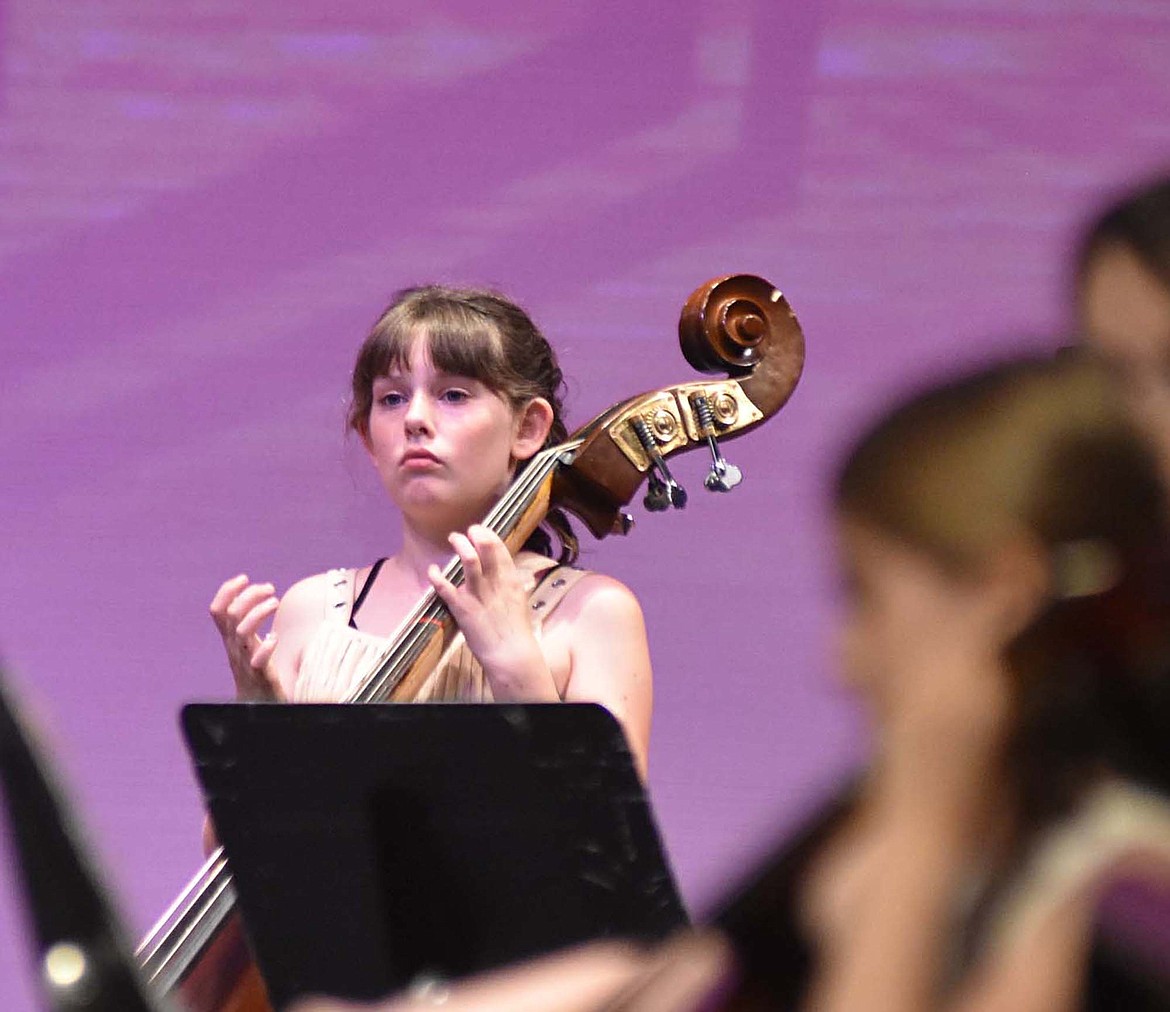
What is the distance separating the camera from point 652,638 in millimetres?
1768

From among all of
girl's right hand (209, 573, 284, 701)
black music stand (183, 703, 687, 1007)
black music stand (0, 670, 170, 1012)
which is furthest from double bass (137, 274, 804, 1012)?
black music stand (0, 670, 170, 1012)

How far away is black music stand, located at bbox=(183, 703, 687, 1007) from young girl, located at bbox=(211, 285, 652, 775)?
475 mm

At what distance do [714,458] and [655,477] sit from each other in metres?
0.05

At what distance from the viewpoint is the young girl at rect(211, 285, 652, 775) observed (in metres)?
1.19

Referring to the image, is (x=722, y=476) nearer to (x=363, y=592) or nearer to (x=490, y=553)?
(x=490, y=553)

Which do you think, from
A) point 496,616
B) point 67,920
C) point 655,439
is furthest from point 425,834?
point 655,439

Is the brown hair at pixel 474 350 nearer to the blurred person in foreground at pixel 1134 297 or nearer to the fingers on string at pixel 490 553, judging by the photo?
the fingers on string at pixel 490 553

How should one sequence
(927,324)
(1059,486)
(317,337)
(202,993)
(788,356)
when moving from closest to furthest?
(1059,486) → (202,993) → (788,356) → (927,324) → (317,337)

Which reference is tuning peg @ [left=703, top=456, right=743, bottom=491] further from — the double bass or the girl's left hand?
the girl's left hand

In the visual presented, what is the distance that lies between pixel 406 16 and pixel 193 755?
1240mm

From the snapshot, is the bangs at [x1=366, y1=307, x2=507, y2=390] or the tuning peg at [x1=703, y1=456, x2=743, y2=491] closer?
the tuning peg at [x1=703, y1=456, x2=743, y2=491]

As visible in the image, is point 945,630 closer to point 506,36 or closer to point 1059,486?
point 1059,486

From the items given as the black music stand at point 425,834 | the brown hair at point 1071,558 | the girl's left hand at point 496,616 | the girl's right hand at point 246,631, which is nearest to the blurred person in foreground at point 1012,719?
the brown hair at point 1071,558

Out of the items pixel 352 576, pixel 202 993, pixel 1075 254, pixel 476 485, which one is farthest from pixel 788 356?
pixel 1075 254
